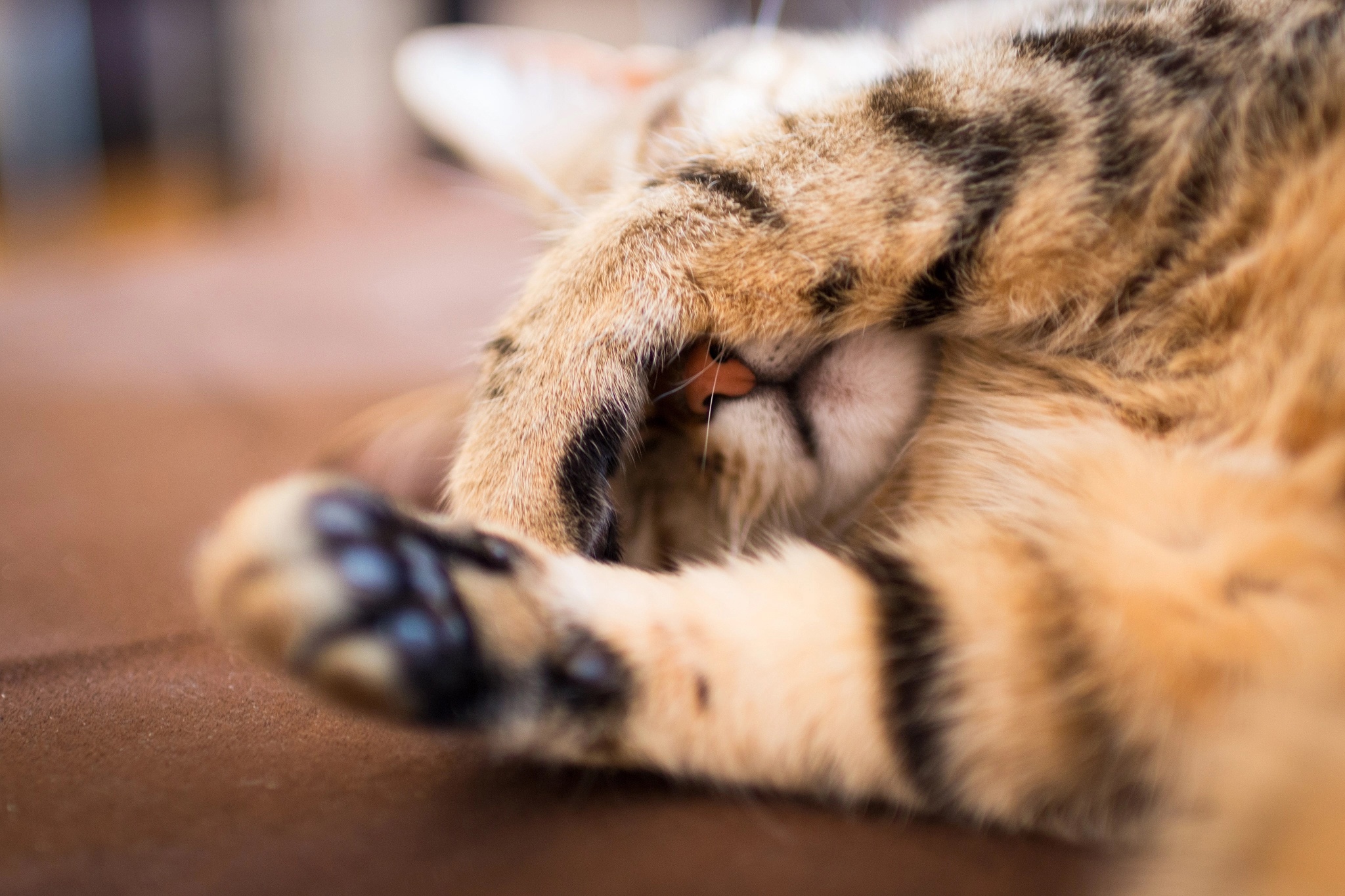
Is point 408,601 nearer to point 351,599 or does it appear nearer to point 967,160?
point 351,599

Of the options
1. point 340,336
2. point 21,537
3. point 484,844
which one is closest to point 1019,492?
point 484,844

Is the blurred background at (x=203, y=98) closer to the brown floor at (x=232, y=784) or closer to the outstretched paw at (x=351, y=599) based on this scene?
the brown floor at (x=232, y=784)

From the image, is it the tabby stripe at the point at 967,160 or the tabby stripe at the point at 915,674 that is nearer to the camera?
the tabby stripe at the point at 915,674

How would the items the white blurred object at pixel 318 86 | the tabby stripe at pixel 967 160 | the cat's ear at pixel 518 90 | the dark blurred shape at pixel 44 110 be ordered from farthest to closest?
the white blurred object at pixel 318 86
the dark blurred shape at pixel 44 110
the cat's ear at pixel 518 90
the tabby stripe at pixel 967 160

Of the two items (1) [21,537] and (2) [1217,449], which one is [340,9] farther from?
(2) [1217,449]

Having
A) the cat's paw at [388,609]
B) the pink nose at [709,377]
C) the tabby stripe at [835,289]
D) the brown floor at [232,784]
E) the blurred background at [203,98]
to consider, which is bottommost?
the brown floor at [232,784]

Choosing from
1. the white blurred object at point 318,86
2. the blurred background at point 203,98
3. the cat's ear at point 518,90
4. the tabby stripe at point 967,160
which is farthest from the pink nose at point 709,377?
the white blurred object at point 318,86

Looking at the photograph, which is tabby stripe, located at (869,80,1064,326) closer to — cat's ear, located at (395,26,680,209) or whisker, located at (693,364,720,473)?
whisker, located at (693,364,720,473)
